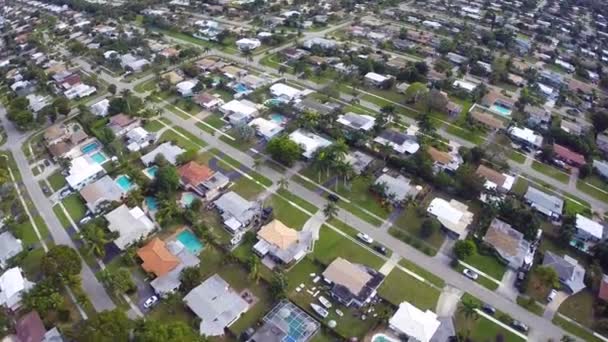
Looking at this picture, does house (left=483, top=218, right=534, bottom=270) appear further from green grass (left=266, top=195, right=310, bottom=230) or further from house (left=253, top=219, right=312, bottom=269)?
green grass (left=266, top=195, right=310, bottom=230)

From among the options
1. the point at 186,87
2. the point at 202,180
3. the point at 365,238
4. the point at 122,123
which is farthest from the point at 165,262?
the point at 186,87

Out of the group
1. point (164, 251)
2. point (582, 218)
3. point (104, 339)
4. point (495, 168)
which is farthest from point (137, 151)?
point (582, 218)

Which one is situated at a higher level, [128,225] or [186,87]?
[128,225]

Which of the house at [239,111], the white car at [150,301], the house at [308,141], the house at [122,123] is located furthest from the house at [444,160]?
the house at [122,123]

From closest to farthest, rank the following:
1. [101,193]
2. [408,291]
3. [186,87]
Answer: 1. [408,291]
2. [101,193]
3. [186,87]

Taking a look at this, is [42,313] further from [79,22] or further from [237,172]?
[79,22]

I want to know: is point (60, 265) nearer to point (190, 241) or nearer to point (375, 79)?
point (190, 241)
